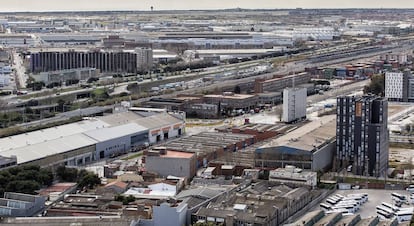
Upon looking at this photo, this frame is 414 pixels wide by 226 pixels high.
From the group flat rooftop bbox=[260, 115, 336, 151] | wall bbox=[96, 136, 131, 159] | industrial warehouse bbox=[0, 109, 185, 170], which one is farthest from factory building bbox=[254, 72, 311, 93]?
wall bbox=[96, 136, 131, 159]

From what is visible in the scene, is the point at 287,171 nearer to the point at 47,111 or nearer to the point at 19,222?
the point at 19,222

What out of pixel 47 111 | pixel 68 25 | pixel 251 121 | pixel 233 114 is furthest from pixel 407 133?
pixel 68 25

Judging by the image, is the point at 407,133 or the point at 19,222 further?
the point at 407,133

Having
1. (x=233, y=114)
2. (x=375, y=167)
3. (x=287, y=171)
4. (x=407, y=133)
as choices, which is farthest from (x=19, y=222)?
(x=233, y=114)

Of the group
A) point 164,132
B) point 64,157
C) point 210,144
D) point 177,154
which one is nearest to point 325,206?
point 177,154

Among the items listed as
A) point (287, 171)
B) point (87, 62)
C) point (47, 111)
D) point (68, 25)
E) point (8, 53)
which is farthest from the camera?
point (68, 25)

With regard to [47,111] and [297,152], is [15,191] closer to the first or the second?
[297,152]

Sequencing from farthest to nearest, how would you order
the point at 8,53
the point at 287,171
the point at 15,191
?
1. the point at 8,53
2. the point at 287,171
3. the point at 15,191

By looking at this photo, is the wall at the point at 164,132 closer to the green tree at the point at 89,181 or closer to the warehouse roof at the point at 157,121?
the warehouse roof at the point at 157,121
